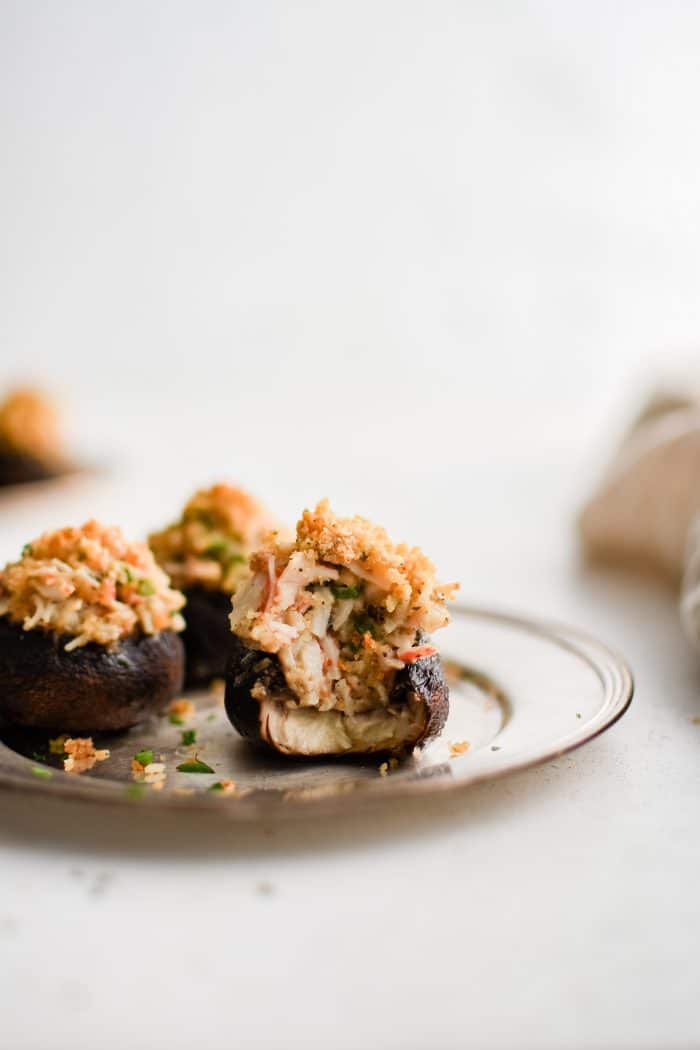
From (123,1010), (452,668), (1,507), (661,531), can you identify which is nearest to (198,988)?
(123,1010)

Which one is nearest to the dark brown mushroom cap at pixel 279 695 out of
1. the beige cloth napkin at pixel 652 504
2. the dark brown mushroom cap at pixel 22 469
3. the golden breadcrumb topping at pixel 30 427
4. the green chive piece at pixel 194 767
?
the green chive piece at pixel 194 767

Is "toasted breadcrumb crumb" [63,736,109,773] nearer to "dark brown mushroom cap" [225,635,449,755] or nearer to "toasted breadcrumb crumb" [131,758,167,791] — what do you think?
"toasted breadcrumb crumb" [131,758,167,791]

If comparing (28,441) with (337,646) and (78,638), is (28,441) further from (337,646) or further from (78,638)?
(337,646)

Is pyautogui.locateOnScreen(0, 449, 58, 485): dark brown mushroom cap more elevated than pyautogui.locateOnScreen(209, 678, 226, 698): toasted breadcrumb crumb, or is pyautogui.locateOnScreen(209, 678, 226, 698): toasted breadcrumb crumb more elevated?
pyautogui.locateOnScreen(0, 449, 58, 485): dark brown mushroom cap

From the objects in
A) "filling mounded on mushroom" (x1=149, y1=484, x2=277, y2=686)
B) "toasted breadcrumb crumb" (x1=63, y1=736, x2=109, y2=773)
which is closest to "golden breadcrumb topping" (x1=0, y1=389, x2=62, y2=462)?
"filling mounded on mushroom" (x1=149, y1=484, x2=277, y2=686)

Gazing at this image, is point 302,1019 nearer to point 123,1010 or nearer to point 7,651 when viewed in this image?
point 123,1010
